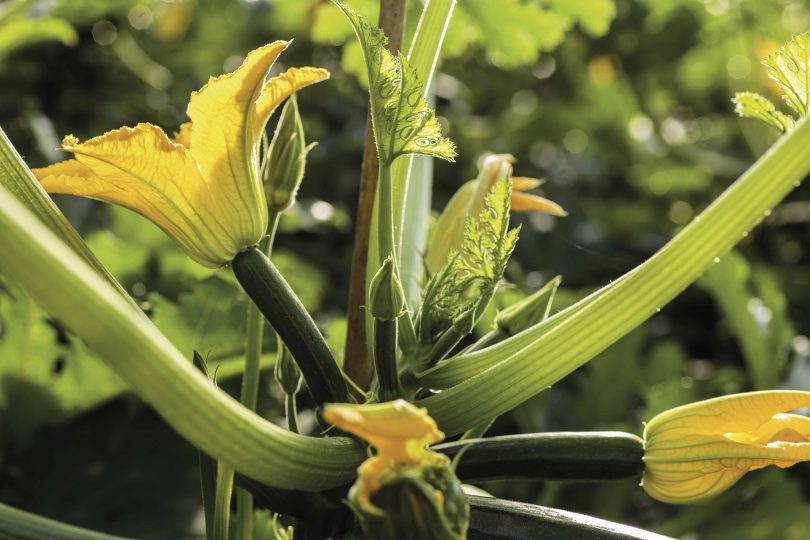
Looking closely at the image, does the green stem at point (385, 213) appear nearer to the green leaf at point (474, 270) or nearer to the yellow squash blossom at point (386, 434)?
the green leaf at point (474, 270)

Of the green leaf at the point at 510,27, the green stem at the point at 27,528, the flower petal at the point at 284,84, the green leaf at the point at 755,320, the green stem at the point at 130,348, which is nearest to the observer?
the green stem at the point at 130,348

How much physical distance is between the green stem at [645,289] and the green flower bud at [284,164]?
27 cm

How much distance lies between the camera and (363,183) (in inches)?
32.9

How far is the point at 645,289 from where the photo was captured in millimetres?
631

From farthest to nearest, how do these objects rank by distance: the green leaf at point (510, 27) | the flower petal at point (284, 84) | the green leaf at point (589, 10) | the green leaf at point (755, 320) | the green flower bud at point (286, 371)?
the green leaf at point (755, 320) → the green leaf at point (589, 10) → the green leaf at point (510, 27) → the green flower bud at point (286, 371) → the flower petal at point (284, 84)

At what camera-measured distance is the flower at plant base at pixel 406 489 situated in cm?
50

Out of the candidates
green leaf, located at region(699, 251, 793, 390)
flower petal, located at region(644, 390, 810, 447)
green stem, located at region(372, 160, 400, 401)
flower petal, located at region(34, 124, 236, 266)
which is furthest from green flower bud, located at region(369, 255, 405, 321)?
green leaf, located at region(699, 251, 793, 390)

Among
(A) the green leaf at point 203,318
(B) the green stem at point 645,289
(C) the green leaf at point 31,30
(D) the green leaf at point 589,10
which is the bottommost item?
(B) the green stem at point 645,289

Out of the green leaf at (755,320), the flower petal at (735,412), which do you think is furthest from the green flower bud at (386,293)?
the green leaf at (755,320)

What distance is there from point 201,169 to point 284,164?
15cm

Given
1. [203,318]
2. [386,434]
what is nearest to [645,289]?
[386,434]

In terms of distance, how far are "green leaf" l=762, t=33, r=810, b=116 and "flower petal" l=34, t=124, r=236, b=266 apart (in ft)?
1.40

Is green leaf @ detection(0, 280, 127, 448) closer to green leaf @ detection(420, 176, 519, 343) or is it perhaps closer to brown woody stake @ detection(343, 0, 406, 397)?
brown woody stake @ detection(343, 0, 406, 397)

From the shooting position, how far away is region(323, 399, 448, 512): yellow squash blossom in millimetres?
486
